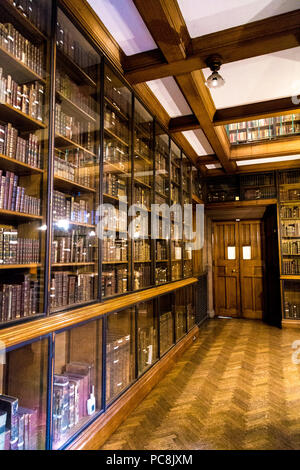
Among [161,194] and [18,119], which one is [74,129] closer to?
[18,119]

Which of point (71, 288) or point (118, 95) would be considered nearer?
point (71, 288)

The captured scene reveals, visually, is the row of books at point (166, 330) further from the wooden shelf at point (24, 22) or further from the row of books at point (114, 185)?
the wooden shelf at point (24, 22)

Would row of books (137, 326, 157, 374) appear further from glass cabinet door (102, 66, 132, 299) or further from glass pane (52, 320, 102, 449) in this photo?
glass pane (52, 320, 102, 449)

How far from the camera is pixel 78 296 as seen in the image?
2.17m

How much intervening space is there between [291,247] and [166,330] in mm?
3473

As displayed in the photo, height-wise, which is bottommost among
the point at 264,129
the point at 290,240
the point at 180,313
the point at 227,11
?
the point at 180,313

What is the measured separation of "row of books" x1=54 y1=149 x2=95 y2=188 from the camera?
200cm

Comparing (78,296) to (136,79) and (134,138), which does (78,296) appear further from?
(136,79)

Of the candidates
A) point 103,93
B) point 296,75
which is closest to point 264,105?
point 296,75

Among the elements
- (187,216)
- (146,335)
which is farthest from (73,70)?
(187,216)

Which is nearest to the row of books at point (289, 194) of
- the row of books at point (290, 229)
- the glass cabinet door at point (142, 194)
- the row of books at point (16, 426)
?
the row of books at point (290, 229)

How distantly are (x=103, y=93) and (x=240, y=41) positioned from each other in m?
1.19

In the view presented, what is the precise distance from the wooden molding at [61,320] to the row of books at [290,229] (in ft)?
13.4

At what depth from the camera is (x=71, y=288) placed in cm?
212
